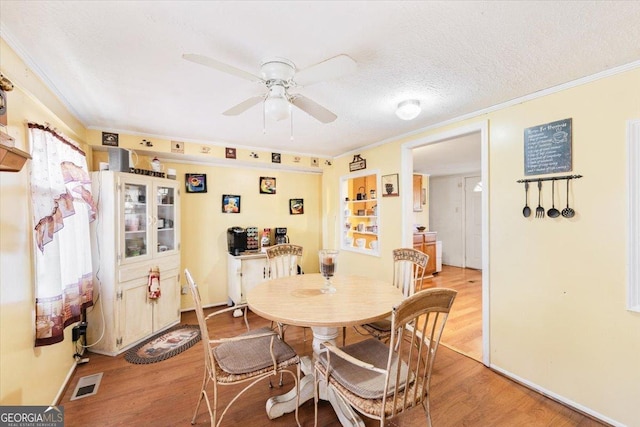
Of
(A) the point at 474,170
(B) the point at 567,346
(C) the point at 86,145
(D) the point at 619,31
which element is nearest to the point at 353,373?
(B) the point at 567,346

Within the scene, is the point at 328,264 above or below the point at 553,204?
below

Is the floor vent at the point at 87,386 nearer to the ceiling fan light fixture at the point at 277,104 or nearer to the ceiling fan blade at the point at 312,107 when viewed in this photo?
the ceiling fan light fixture at the point at 277,104

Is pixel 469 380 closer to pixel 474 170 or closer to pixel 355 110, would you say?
pixel 355 110

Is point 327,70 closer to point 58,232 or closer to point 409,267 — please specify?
point 409,267

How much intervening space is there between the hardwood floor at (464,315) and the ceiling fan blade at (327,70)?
2698 millimetres

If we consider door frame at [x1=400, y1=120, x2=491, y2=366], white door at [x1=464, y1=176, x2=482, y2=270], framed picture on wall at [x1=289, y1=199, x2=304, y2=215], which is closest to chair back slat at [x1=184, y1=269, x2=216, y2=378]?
door frame at [x1=400, y1=120, x2=491, y2=366]

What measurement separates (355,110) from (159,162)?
2.42 meters

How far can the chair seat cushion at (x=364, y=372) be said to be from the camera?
1315 mm

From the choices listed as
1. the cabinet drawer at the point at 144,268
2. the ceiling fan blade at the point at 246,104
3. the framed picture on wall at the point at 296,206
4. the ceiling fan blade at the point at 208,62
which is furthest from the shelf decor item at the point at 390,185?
the cabinet drawer at the point at 144,268

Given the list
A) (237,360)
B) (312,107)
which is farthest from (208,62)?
(237,360)

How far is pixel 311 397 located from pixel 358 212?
2861mm

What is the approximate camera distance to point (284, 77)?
5.20 feet

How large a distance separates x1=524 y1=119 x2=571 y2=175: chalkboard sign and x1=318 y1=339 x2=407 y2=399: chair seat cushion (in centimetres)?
180

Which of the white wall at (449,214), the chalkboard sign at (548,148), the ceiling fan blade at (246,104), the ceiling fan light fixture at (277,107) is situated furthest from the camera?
the white wall at (449,214)
